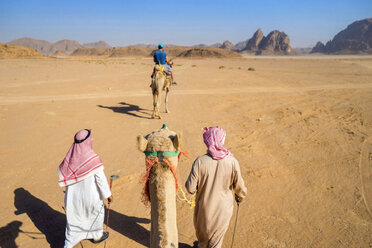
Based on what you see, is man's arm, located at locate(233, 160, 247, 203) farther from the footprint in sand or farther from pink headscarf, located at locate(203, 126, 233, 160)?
the footprint in sand

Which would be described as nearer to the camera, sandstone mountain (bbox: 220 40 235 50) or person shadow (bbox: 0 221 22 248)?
person shadow (bbox: 0 221 22 248)

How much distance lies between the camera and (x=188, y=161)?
582cm

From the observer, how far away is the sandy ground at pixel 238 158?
3705 mm

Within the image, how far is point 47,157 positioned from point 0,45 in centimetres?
6136

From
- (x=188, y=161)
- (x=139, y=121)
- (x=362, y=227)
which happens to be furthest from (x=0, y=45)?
(x=362, y=227)

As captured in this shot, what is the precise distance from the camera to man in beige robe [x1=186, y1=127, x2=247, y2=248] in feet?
8.37

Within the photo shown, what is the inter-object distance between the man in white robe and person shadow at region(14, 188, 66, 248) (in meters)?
0.50

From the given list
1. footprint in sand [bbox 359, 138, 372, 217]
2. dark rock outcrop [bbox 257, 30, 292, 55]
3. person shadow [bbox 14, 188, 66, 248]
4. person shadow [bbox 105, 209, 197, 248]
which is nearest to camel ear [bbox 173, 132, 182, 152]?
person shadow [bbox 105, 209, 197, 248]

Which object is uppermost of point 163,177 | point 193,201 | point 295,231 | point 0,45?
point 0,45

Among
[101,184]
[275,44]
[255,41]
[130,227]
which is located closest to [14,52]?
[130,227]

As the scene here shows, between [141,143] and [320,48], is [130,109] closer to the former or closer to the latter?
[141,143]

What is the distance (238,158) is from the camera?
233 inches

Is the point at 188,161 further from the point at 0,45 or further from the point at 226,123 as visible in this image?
the point at 0,45

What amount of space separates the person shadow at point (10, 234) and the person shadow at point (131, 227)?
4.58 feet
